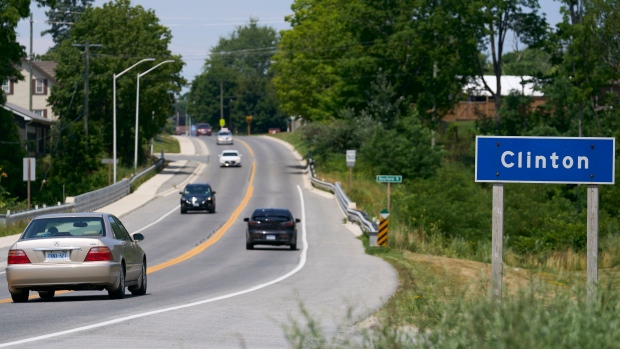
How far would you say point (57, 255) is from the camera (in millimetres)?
17156

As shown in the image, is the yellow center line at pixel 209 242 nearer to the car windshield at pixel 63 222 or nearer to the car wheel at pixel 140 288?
the car windshield at pixel 63 222

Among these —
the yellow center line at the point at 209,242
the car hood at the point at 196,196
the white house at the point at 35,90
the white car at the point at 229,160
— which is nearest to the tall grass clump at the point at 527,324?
the yellow center line at the point at 209,242

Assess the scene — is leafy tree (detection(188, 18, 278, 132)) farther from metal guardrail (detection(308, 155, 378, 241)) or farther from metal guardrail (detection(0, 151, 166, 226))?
metal guardrail (detection(0, 151, 166, 226))

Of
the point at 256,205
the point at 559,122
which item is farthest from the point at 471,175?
the point at 256,205

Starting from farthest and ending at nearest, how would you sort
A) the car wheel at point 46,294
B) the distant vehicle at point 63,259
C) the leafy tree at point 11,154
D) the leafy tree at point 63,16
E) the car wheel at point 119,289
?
the leafy tree at point 63,16, the leafy tree at point 11,154, the car wheel at point 46,294, the car wheel at point 119,289, the distant vehicle at point 63,259

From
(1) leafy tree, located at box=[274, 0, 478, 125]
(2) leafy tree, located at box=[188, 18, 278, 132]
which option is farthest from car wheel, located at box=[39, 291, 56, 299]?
(2) leafy tree, located at box=[188, 18, 278, 132]

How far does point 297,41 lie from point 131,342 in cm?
8293

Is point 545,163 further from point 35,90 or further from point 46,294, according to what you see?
point 35,90

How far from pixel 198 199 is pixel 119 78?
27.2 m

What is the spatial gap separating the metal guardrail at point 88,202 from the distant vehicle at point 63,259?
23.9 m

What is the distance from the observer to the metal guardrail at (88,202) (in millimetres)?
41953

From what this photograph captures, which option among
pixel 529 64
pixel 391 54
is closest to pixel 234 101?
pixel 529 64

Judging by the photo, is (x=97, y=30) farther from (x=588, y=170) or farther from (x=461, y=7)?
(x=588, y=170)

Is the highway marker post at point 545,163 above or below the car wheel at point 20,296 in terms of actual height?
above
